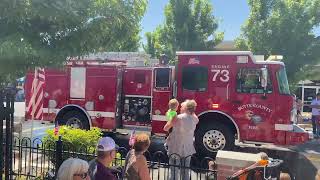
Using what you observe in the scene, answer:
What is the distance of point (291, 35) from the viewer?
16.7m

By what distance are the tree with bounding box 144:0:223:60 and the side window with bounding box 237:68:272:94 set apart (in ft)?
40.8

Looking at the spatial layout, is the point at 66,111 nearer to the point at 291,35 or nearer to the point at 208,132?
the point at 208,132

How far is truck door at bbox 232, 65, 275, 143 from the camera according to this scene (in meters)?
9.54

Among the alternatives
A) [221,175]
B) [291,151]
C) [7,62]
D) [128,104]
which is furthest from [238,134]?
[7,62]

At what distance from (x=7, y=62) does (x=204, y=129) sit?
21.7ft

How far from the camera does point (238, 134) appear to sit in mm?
9805

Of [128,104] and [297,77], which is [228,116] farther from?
[297,77]

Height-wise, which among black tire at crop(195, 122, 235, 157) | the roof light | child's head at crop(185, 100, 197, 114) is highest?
the roof light

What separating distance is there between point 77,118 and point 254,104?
195 inches

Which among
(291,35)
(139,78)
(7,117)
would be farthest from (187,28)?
(7,117)

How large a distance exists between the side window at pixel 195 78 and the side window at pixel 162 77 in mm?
482

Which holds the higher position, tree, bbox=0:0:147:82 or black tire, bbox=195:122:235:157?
tree, bbox=0:0:147:82

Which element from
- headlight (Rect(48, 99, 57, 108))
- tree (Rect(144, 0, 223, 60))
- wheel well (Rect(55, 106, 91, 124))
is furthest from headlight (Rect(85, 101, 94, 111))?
tree (Rect(144, 0, 223, 60))

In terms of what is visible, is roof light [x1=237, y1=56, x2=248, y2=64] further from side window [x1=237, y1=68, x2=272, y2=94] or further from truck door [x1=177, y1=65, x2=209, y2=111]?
truck door [x1=177, y1=65, x2=209, y2=111]
